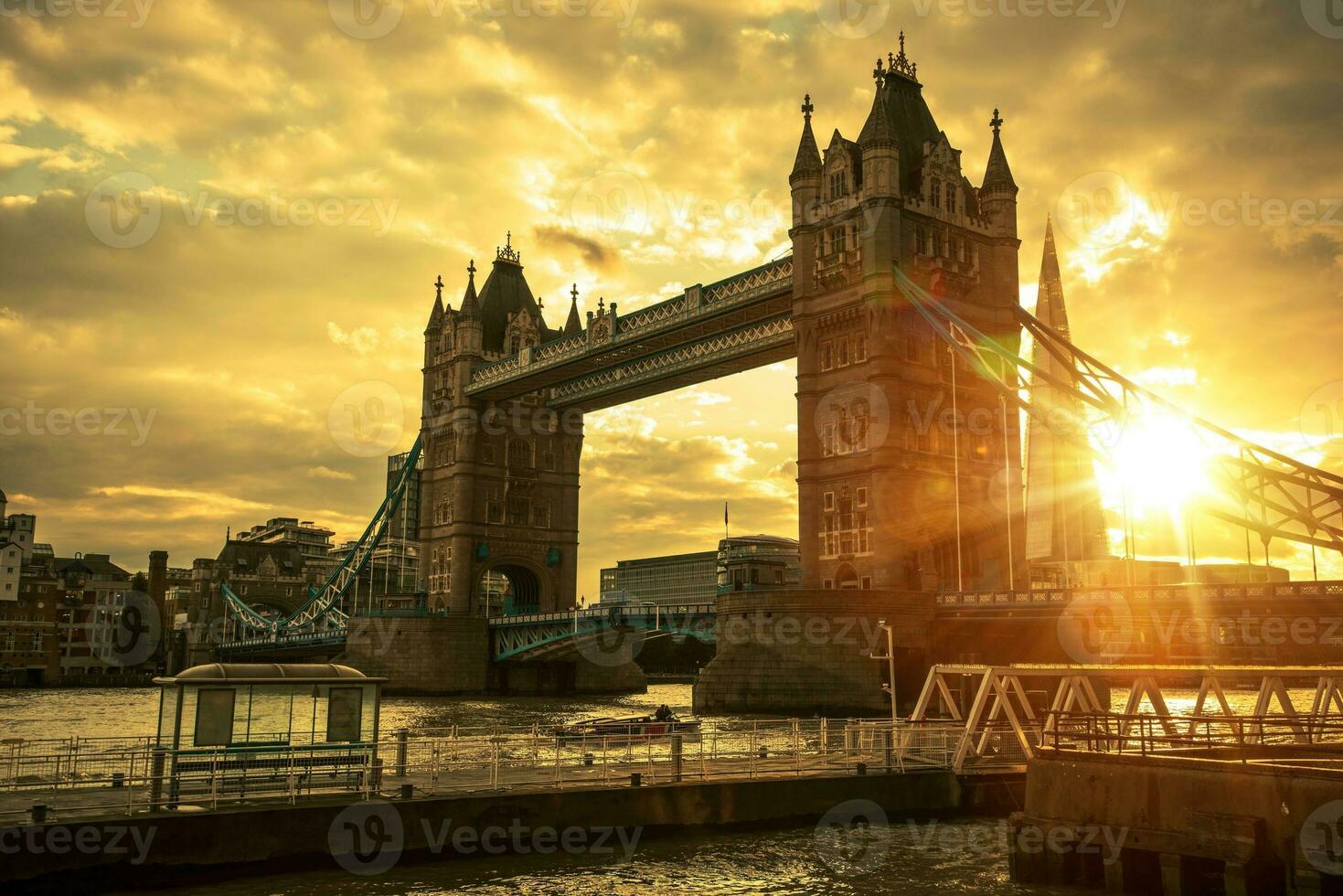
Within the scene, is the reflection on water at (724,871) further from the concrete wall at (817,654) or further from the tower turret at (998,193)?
the tower turret at (998,193)

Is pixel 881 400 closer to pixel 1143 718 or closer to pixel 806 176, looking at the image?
pixel 806 176

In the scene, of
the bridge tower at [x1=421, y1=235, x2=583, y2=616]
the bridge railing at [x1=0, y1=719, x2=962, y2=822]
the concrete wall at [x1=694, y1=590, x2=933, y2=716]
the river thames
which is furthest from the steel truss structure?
the bridge tower at [x1=421, y1=235, x2=583, y2=616]

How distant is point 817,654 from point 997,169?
34685 millimetres

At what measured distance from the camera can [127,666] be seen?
14912 cm

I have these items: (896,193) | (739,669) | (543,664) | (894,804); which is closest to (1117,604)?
(739,669)

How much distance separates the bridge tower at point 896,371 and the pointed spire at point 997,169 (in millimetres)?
564

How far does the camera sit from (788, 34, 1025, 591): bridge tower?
6812 cm

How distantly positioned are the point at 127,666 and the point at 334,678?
136 m

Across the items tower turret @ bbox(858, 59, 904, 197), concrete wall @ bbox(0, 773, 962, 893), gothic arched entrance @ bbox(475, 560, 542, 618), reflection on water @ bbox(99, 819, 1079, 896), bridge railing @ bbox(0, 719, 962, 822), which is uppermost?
tower turret @ bbox(858, 59, 904, 197)

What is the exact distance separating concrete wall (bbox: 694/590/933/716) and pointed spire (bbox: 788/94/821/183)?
1054 inches

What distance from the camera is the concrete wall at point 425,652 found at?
100 m

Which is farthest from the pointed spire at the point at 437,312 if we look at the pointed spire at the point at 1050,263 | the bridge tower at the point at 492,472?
the pointed spire at the point at 1050,263

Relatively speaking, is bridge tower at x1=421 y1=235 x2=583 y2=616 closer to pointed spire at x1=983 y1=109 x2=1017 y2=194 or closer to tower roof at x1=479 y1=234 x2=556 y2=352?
tower roof at x1=479 y1=234 x2=556 y2=352

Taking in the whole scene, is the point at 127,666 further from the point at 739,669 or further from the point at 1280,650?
the point at 1280,650
